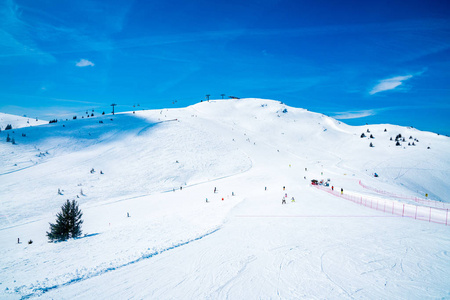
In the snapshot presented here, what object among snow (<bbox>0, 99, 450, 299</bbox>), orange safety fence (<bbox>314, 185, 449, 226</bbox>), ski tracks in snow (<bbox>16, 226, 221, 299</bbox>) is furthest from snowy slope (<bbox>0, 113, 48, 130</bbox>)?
orange safety fence (<bbox>314, 185, 449, 226</bbox>)

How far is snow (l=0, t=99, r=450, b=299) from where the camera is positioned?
8477 millimetres

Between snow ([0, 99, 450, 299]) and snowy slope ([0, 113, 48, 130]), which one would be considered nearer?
snow ([0, 99, 450, 299])

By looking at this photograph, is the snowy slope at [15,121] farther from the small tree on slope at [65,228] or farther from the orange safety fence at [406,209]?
the orange safety fence at [406,209]

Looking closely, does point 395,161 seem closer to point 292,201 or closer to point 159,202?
point 292,201

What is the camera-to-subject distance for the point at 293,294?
25.2 ft

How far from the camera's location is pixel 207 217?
64.3 feet

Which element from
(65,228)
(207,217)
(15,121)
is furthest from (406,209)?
(15,121)

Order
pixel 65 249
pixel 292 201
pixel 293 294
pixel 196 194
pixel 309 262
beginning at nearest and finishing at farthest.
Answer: pixel 293 294, pixel 309 262, pixel 65 249, pixel 292 201, pixel 196 194

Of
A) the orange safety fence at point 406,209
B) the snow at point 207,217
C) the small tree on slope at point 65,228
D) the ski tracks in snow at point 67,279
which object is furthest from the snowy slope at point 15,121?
the orange safety fence at point 406,209

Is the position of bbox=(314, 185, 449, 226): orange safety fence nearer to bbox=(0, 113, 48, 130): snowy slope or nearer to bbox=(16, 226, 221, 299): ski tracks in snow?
bbox=(16, 226, 221, 299): ski tracks in snow

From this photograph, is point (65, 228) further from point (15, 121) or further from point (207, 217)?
point (15, 121)

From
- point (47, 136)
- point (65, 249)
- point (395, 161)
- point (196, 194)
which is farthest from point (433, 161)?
point (47, 136)

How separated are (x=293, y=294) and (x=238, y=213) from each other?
1360 cm

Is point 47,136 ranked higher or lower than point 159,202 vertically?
higher
